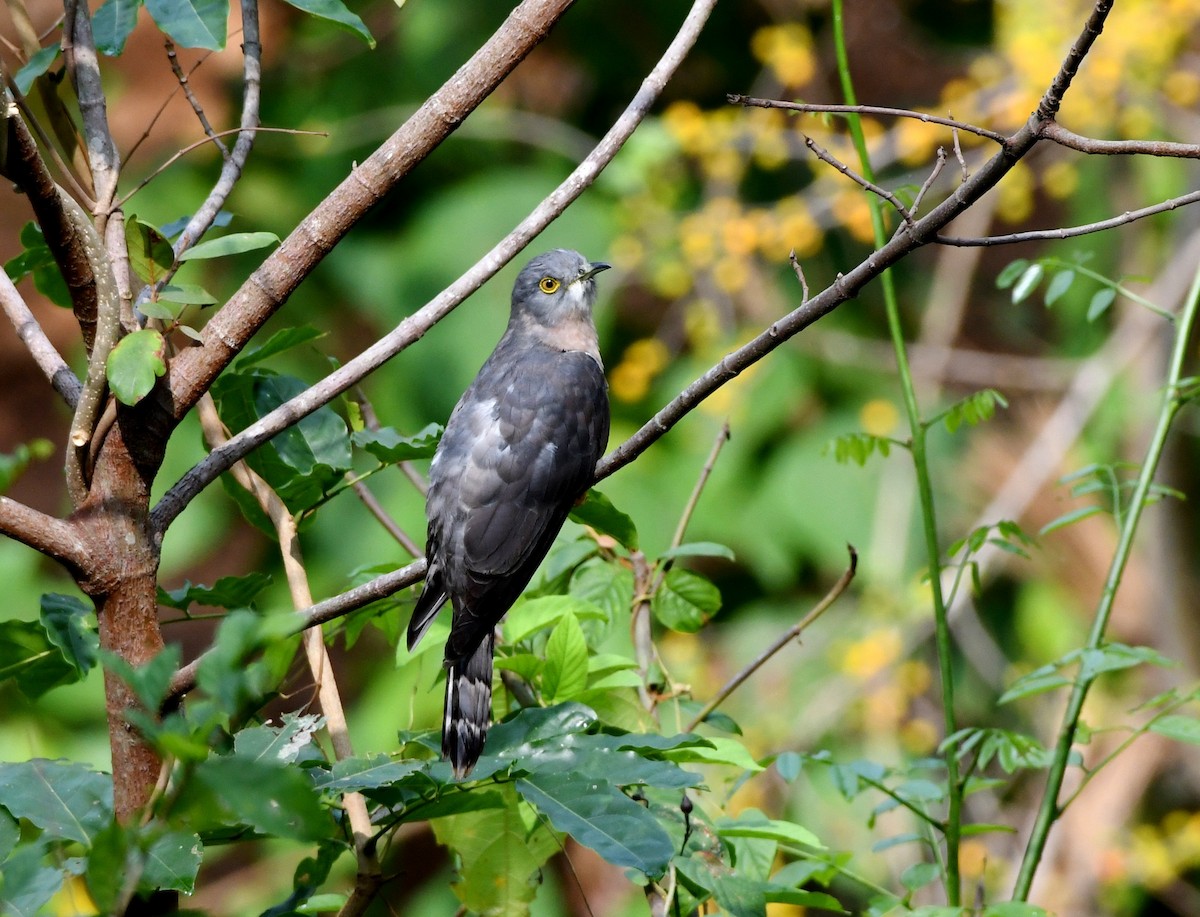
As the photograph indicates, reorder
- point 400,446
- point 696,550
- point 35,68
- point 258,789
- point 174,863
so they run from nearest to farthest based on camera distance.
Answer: point 258,789 → point 174,863 → point 35,68 → point 400,446 → point 696,550

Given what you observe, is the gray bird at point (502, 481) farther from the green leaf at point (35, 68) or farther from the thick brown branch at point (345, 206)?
the green leaf at point (35, 68)

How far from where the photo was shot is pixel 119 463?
1.40 m

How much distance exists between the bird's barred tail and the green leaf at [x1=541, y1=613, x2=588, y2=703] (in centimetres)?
12

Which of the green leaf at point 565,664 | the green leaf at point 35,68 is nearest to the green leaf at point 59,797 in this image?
the green leaf at point 565,664

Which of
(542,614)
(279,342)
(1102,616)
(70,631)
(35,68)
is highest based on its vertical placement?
(35,68)

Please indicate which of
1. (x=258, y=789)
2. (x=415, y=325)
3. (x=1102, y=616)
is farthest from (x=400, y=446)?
(x=1102, y=616)

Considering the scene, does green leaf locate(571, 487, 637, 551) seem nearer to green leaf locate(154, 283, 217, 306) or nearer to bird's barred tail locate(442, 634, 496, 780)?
bird's barred tail locate(442, 634, 496, 780)

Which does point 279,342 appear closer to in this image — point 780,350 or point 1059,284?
point 1059,284

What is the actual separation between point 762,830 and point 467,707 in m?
0.52

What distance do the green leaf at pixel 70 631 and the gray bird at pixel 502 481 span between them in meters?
0.67

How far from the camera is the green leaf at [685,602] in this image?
6.86 ft

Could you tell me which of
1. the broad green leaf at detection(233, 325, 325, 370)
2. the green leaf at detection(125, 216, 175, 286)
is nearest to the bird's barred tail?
the broad green leaf at detection(233, 325, 325, 370)

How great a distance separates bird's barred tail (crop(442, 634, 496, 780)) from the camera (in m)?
1.69

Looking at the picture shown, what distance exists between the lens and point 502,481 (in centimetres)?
289
